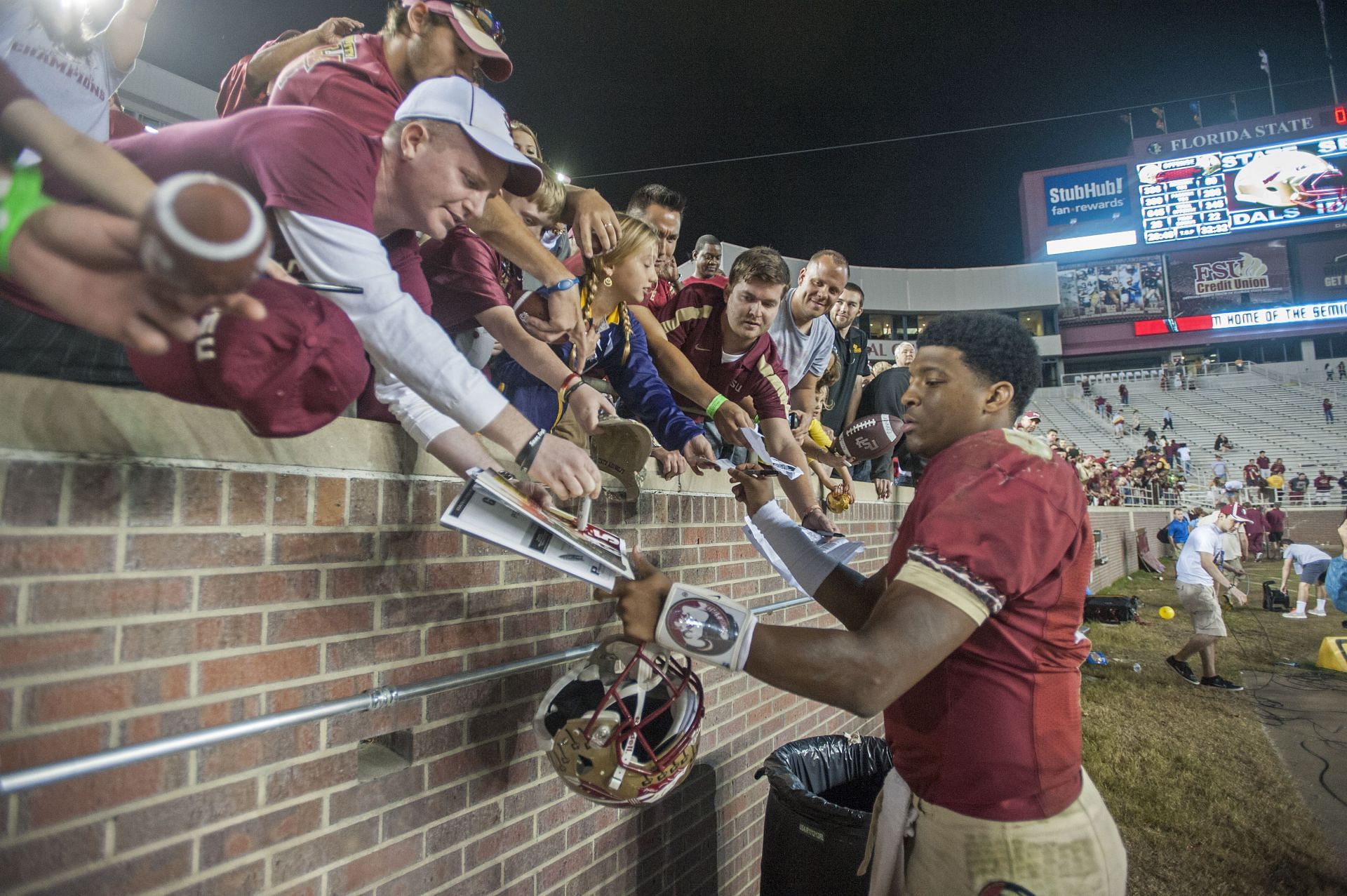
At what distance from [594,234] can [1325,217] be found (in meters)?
49.7

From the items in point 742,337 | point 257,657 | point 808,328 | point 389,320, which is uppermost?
point 808,328

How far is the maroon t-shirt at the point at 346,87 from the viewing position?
1608 millimetres

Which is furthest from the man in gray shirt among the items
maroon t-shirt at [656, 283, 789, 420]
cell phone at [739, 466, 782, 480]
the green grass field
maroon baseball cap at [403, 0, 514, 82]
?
the green grass field

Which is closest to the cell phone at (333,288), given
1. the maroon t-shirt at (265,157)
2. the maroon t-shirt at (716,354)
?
the maroon t-shirt at (265,157)

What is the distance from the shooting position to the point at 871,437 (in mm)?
3410

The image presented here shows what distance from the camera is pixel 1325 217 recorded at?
36.7 metres

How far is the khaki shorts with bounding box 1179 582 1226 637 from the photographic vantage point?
28.9 feet

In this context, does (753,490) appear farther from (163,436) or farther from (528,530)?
(163,436)

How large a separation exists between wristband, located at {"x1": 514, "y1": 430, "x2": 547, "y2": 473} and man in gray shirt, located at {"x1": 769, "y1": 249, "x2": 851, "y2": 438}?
316cm

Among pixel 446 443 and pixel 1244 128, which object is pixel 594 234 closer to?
pixel 446 443

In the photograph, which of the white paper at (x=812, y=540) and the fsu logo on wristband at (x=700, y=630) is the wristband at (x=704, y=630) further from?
the white paper at (x=812, y=540)

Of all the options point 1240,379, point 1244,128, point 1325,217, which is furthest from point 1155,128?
point 1240,379

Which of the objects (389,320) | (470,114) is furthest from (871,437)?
(389,320)

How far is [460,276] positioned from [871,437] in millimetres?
2045
